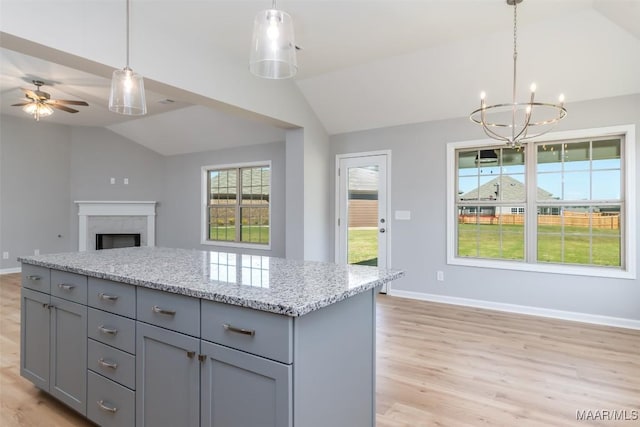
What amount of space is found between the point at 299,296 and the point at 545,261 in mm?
3977

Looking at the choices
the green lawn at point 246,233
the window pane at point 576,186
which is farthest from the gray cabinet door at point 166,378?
the green lawn at point 246,233

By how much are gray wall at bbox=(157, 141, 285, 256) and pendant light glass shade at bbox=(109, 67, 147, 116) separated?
375cm

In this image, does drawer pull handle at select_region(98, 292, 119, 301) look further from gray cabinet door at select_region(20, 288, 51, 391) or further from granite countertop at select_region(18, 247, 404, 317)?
gray cabinet door at select_region(20, 288, 51, 391)

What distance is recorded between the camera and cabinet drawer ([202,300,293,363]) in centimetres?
127

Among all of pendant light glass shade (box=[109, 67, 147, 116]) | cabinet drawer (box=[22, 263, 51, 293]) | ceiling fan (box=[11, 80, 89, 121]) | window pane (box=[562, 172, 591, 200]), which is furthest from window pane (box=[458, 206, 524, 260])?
ceiling fan (box=[11, 80, 89, 121])

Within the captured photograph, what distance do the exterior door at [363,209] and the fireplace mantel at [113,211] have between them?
434 centimetres

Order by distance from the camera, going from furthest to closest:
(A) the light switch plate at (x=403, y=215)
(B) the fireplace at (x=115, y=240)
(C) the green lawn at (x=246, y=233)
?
(B) the fireplace at (x=115, y=240)
(C) the green lawn at (x=246, y=233)
(A) the light switch plate at (x=403, y=215)

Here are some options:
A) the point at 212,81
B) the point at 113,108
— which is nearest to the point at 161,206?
the point at 212,81

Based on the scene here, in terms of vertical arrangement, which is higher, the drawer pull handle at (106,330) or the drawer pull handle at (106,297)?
the drawer pull handle at (106,297)

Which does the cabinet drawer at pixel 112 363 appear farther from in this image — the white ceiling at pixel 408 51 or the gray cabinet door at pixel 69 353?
the white ceiling at pixel 408 51

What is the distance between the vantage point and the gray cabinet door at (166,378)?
1.52 m

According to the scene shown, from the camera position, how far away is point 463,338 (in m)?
3.43

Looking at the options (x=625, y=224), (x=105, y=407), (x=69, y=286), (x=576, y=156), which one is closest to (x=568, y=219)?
(x=625, y=224)

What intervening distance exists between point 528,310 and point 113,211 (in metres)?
7.33
